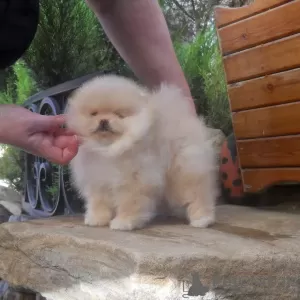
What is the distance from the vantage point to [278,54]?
4.06 feet

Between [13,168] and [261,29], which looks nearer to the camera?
[261,29]

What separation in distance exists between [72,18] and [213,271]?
38.5 inches

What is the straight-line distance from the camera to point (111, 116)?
92 centimetres

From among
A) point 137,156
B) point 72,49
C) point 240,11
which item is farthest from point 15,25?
point 240,11

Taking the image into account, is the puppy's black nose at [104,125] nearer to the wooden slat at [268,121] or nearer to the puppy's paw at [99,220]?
the puppy's paw at [99,220]

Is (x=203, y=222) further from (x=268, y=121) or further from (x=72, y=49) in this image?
(x=72, y=49)

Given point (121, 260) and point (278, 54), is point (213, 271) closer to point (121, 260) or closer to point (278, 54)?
point (121, 260)

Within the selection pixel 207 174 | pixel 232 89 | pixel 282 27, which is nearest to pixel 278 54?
pixel 282 27

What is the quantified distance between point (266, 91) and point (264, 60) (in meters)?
0.08

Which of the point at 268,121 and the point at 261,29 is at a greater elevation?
the point at 261,29

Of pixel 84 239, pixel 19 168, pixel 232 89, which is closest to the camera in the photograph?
pixel 84 239

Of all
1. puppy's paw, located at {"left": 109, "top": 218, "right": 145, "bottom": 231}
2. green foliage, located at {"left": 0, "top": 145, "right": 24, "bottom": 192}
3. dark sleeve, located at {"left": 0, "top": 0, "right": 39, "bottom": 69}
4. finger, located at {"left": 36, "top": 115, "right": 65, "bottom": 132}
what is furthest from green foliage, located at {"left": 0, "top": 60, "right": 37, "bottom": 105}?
puppy's paw, located at {"left": 109, "top": 218, "right": 145, "bottom": 231}

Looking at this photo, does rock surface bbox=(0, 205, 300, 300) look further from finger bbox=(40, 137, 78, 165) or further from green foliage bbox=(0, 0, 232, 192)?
green foliage bbox=(0, 0, 232, 192)

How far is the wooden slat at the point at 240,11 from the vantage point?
4.06 ft
